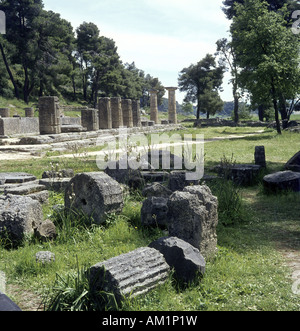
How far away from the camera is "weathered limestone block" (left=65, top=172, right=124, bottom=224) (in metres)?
6.11

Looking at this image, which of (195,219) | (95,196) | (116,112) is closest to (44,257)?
(95,196)

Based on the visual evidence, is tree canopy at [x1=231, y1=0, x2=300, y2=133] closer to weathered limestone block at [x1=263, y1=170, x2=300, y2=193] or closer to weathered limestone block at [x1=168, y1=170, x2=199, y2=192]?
weathered limestone block at [x1=263, y1=170, x2=300, y2=193]

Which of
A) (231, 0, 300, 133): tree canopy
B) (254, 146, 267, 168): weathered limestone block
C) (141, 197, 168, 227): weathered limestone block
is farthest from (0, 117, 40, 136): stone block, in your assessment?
(141, 197, 168, 227): weathered limestone block

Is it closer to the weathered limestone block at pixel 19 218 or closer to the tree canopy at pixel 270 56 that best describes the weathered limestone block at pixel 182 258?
the weathered limestone block at pixel 19 218

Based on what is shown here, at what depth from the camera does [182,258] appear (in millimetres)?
4242

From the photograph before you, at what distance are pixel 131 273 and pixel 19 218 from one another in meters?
2.47

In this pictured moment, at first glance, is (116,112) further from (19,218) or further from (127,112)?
(19,218)

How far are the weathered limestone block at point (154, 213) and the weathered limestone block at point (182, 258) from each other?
159 centimetres

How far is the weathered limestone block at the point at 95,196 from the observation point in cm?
611

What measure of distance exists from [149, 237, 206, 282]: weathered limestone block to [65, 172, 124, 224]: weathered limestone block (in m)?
1.85

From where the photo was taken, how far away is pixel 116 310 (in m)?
3.52

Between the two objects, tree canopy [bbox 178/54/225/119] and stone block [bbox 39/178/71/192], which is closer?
stone block [bbox 39/178/71/192]
